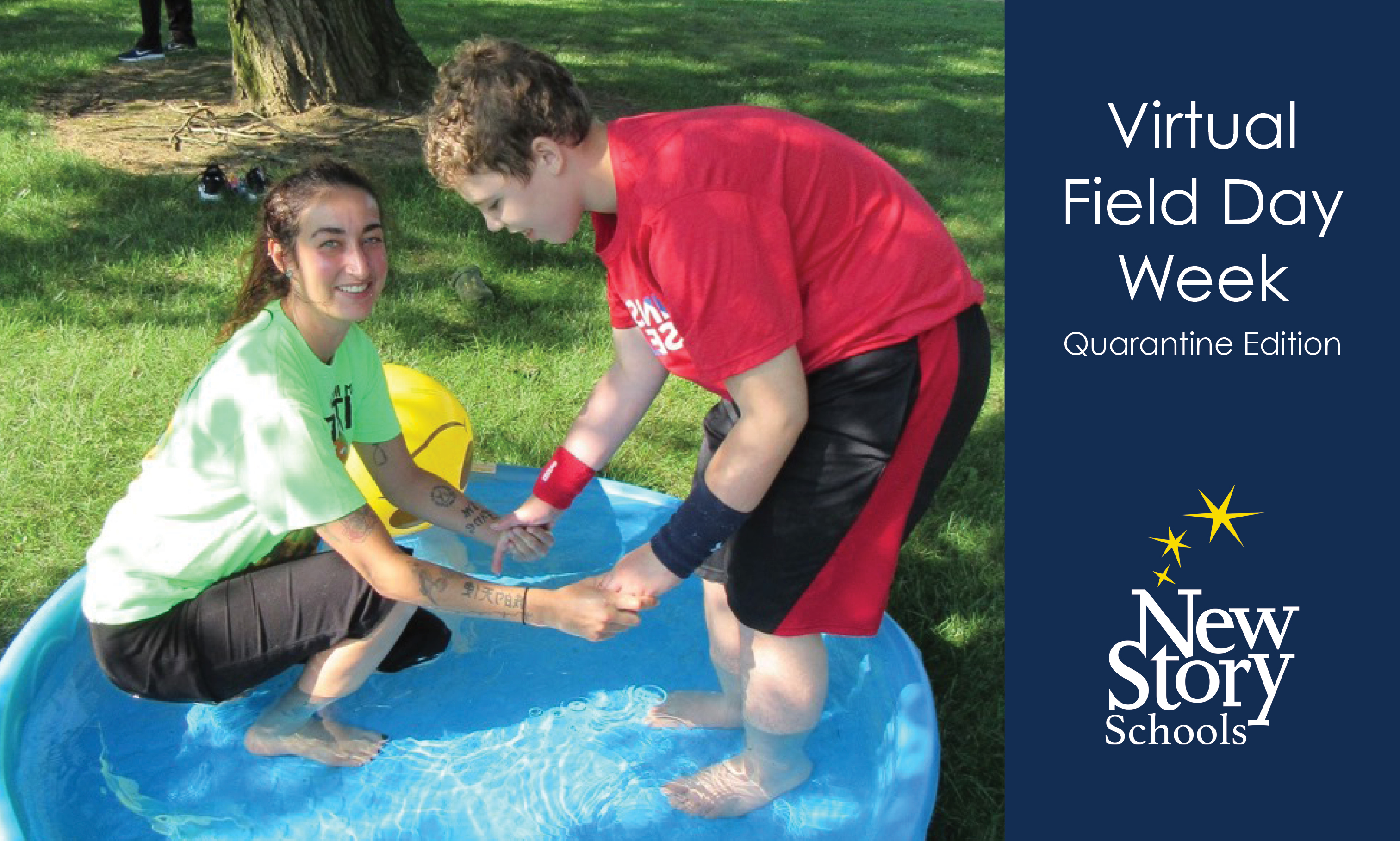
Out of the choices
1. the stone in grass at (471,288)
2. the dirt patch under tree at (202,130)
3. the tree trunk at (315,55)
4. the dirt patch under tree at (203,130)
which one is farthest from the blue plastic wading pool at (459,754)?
the tree trunk at (315,55)

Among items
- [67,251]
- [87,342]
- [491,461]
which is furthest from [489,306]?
[67,251]

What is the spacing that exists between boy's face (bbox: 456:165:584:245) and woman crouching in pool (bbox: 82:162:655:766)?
52cm

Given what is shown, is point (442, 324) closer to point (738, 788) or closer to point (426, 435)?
point (426, 435)

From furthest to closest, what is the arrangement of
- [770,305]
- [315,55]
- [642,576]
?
[315,55], [642,576], [770,305]

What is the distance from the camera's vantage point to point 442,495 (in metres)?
3.07

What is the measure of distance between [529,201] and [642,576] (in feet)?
2.37

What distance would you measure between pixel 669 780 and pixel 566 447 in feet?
2.64

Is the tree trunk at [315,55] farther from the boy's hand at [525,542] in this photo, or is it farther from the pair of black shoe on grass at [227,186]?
the boy's hand at [525,542]

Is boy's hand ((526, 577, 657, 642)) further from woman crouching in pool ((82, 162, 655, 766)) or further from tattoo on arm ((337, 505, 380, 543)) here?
tattoo on arm ((337, 505, 380, 543))

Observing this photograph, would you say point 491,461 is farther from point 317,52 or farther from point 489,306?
point 317,52

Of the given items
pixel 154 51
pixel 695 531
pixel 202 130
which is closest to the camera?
pixel 695 531

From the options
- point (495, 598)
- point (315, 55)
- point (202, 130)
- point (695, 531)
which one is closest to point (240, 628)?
point (495, 598)

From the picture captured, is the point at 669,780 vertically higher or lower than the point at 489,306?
lower

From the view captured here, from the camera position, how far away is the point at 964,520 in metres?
3.74
